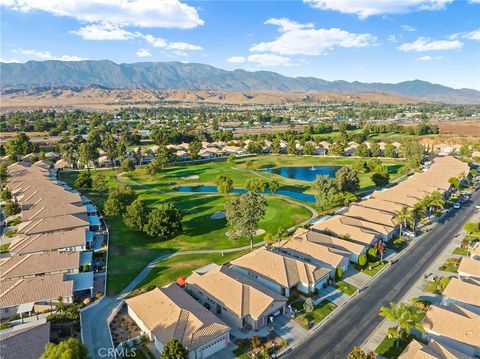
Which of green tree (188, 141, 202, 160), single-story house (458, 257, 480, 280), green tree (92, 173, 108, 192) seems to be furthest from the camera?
green tree (188, 141, 202, 160)

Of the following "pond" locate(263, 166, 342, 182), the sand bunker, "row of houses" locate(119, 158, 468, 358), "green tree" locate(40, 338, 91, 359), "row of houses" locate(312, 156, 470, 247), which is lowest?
"pond" locate(263, 166, 342, 182)

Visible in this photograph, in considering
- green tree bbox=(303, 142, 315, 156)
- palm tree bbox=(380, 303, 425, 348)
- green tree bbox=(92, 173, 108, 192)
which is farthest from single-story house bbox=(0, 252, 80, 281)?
green tree bbox=(303, 142, 315, 156)

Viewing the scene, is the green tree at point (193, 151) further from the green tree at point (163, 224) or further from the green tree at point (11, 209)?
the green tree at point (163, 224)

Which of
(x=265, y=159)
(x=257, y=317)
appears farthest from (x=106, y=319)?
(x=265, y=159)

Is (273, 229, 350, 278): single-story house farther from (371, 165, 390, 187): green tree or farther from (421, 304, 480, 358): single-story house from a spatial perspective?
(371, 165, 390, 187): green tree

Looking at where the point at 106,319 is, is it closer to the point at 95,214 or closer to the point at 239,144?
the point at 95,214

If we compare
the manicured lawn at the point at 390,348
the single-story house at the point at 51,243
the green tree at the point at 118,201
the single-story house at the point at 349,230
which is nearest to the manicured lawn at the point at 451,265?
the single-story house at the point at 349,230
